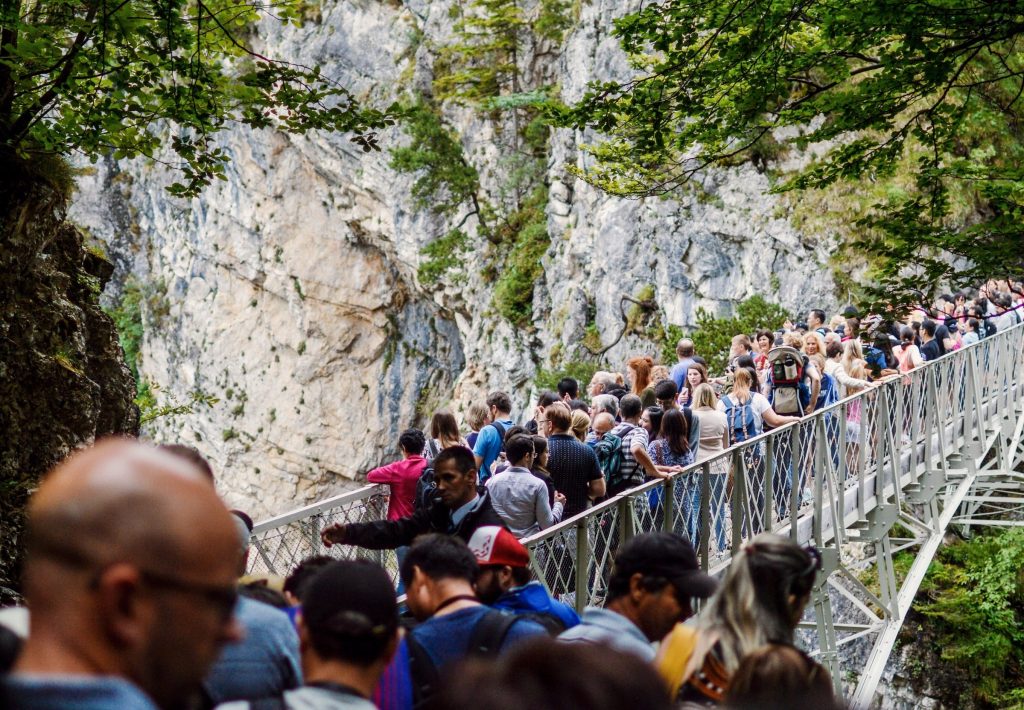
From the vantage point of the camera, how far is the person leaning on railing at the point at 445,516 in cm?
410

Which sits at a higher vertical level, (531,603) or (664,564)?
(664,564)

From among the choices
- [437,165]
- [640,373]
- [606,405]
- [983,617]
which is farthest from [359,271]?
[606,405]

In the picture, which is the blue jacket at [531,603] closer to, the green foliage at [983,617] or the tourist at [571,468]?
the tourist at [571,468]

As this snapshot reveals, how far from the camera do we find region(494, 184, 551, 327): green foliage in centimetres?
2467

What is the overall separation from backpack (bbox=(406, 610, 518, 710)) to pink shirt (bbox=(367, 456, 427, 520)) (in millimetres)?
3210

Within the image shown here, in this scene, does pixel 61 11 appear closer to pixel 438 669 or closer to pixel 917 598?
pixel 438 669

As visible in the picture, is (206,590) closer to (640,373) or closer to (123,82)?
(123,82)

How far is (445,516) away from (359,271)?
27706 millimetres

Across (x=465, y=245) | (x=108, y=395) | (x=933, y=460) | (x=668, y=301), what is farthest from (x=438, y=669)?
(x=465, y=245)

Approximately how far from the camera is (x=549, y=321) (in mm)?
23766

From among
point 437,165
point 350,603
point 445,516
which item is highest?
point 437,165

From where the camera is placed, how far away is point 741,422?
25.7 feet

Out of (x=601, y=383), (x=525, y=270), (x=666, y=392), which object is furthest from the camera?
(x=525, y=270)

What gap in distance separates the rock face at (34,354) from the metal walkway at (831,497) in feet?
4.92
